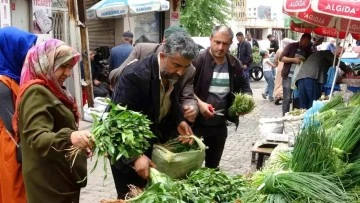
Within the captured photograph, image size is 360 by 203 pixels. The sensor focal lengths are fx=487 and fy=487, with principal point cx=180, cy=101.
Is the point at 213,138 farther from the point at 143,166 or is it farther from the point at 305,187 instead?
the point at 305,187

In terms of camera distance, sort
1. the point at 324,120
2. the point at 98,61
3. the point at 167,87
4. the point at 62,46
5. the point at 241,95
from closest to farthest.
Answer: the point at 62,46 < the point at 167,87 < the point at 324,120 < the point at 241,95 < the point at 98,61

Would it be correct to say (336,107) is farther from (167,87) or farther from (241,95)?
(167,87)

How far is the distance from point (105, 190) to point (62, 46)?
10.1ft

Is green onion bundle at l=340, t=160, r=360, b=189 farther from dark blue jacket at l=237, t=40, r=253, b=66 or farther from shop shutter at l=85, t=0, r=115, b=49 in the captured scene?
dark blue jacket at l=237, t=40, r=253, b=66

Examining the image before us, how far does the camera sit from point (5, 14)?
710cm

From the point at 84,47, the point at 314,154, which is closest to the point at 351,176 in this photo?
the point at 314,154

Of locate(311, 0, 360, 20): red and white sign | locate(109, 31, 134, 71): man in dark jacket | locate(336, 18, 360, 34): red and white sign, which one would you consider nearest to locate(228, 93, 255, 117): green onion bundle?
locate(311, 0, 360, 20): red and white sign

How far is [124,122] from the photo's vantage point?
2.60m

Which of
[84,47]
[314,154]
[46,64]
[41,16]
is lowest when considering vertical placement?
[314,154]

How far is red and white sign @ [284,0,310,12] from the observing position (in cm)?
598

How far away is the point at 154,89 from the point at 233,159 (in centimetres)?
443

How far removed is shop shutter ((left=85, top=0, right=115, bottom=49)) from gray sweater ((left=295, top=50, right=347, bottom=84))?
7174 mm

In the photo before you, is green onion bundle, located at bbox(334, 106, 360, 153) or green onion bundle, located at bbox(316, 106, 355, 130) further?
green onion bundle, located at bbox(316, 106, 355, 130)

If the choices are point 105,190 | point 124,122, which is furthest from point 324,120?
point 105,190
